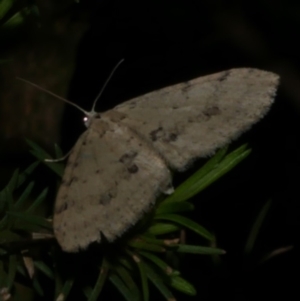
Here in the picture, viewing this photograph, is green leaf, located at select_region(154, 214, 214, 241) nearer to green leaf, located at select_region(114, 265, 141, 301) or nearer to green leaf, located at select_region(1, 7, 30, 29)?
green leaf, located at select_region(114, 265, 141, 301)

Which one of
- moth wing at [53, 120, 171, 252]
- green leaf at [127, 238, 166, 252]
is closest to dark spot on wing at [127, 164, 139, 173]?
moth wing at [53, 120, 171, 252]

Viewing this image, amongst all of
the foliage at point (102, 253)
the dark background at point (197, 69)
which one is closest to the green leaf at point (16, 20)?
the foliage at point (102, 253)

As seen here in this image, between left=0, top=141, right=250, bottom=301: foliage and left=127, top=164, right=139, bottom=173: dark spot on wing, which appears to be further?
left=127, top=164, right=139, bottom=173: dark spot on wing

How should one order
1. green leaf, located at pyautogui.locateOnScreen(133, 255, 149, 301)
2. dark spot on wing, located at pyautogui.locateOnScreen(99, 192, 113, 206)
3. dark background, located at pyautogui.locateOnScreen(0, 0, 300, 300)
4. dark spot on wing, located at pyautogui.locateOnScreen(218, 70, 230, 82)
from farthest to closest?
dark background, located at pyautogui.locateOnScreen(0, 0, 300, 300) → dark spot on wing, located at pyautogui.locateOnScreen(218, 70, 230, 82) → dark spot on wing, located at pyautogui.locateOnScreen(99, 192, 113, 206) → green leaf, located at pyautogui.locateOnScreen(133, 255, 149, 301)

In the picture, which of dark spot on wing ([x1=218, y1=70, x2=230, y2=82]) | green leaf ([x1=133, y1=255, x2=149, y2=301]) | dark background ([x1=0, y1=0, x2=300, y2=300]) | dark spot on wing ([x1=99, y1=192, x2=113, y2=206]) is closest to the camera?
green leaf ([x1=133, y1=255, x2=149, y2=301])

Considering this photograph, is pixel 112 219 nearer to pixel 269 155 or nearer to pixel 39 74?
pixel 269 155

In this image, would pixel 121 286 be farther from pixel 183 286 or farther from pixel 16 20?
pixel 16 20

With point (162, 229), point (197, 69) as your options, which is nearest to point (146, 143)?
point (162, 229)

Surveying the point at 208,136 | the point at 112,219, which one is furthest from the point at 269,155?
the point at 112,219
